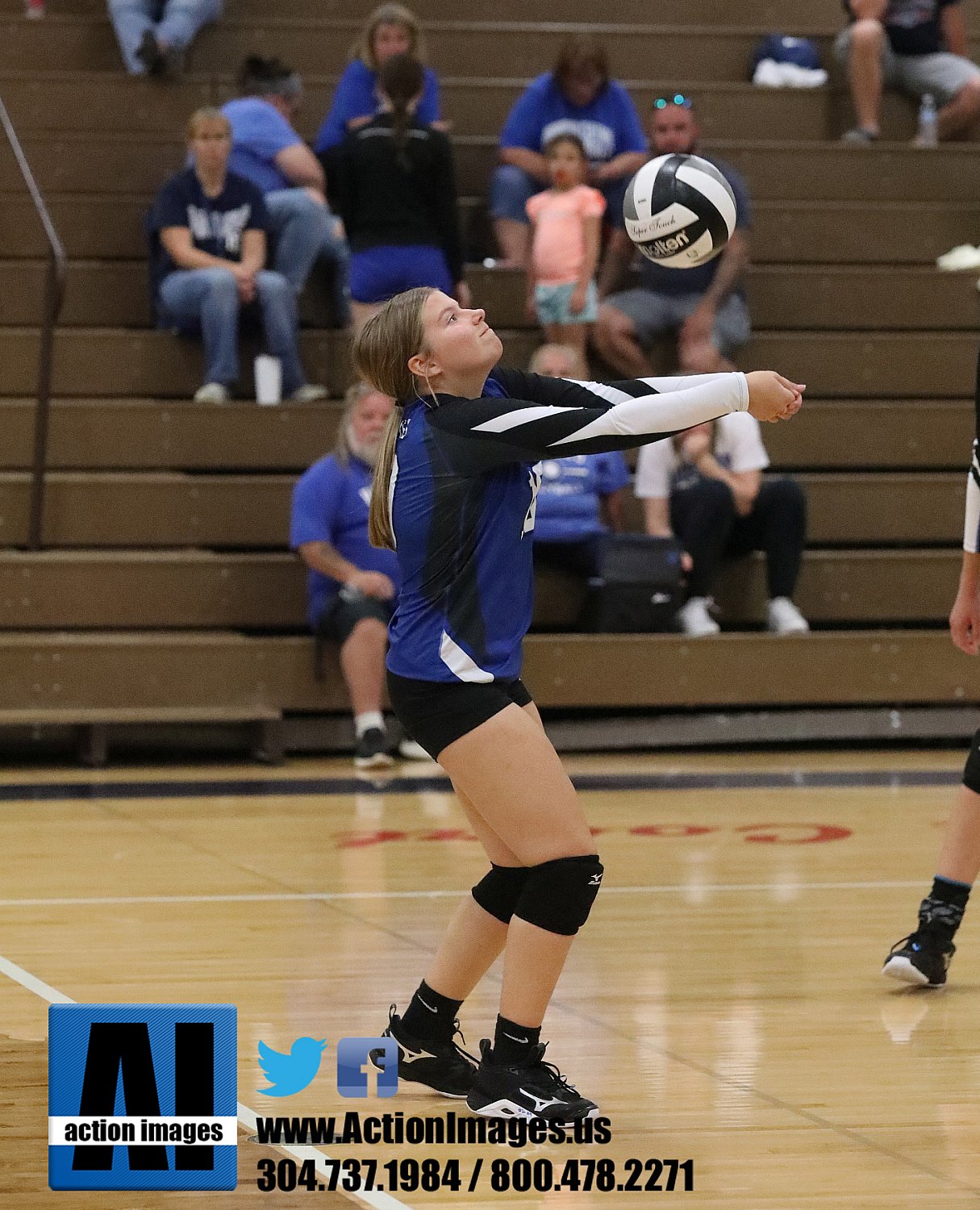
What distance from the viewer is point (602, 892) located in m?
6.12

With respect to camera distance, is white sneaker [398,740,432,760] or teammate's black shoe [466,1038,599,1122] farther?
white sneaker [398,740,432,760]

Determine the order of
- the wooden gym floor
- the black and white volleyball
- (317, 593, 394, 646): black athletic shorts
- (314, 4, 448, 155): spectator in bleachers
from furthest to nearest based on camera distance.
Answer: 1. (314, 4, 448, 155): spectator in bleachers
2. (317, 593, 394, 646): black athletic shorts
3. the black and white volleyball
4. the wooden gym floor

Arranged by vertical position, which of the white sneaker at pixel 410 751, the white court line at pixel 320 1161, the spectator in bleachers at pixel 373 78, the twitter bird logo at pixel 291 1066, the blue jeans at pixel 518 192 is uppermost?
the spectator in bleachers at pixel 373 78

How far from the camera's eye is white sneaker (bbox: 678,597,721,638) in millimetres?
9500

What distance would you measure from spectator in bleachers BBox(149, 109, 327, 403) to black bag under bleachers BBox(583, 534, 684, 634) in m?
1.84

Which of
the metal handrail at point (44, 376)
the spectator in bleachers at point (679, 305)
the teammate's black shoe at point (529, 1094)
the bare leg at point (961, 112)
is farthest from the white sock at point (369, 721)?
the bare leg at point (961, 112)

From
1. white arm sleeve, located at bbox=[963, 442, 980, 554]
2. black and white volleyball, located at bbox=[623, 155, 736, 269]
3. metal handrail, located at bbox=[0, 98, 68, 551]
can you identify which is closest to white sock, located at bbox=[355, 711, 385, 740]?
metal handrail, located at bbox=[0, 98, 68, 551]

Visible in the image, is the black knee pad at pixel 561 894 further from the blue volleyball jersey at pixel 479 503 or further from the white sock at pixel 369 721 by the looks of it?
the white sock at pixel 369 721

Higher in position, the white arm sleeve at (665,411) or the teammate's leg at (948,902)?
the white arm sleeve at (665,411)

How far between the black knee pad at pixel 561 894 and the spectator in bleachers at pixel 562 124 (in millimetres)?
7549

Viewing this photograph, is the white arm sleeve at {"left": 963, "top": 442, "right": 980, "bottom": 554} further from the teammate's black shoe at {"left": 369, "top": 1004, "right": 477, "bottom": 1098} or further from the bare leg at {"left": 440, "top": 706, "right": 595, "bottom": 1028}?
the teammate's black shoe at {"left": 369, "top": 1004, "right": 477, "bottom": 1098}

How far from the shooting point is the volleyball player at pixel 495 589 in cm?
361

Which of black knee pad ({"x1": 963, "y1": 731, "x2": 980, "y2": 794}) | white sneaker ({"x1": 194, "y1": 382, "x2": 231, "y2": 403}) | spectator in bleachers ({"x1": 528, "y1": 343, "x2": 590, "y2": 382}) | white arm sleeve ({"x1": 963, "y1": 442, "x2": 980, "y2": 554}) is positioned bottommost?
black knee pad ({"x1": 963, "y1": 731, "x2": 980, "y2": 794})

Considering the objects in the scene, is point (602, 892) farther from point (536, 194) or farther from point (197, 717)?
point (536, 194)
